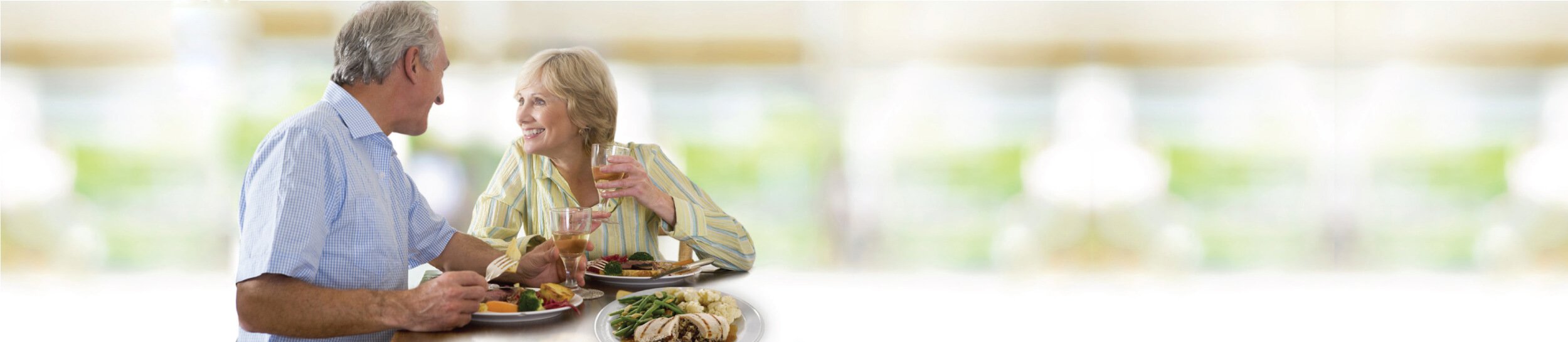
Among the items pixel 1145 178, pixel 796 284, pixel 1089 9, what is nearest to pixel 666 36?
pixel 1089 9

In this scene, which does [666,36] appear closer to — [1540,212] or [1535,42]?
[1535,42]

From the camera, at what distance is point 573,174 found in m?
2.57

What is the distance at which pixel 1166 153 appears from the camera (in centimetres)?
534

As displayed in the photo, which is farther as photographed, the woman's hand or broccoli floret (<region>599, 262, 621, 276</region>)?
the woman's hand

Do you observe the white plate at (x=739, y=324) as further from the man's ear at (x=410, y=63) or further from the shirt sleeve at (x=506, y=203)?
the shirt sleeve at (x=506, y=203)

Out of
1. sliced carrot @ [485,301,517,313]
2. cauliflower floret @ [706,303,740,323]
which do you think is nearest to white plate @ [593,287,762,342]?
cauliflower floret @ [706,303,740,323]

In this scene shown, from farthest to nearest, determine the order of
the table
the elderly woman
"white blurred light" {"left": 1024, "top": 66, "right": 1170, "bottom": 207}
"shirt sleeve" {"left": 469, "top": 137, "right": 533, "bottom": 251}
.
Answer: "white blurred light" {"left": 1024, "top": 66, "right": 1170, "bottom": 207}
"shirt sleeve" {"left": 469, "top": 137, "right": 533, "bottom": 251}
the elderly woman
the table

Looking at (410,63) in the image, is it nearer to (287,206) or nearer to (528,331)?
(287,206)

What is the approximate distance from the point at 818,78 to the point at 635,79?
94 centimetres

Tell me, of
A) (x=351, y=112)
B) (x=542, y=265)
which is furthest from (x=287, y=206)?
(x=542, y=265)

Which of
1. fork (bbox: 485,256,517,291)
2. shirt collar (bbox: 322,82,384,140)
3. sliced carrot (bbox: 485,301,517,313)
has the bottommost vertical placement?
sliced carrot (bbox: 485,301,517,313)

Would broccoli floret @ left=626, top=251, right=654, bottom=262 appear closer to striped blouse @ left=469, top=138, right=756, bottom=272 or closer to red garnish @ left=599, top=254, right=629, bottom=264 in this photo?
red garnish @ left=599, top=254, right=629, bottom=264

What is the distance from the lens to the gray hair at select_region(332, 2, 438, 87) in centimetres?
162

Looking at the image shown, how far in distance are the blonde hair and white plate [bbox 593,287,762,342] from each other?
102 cm
